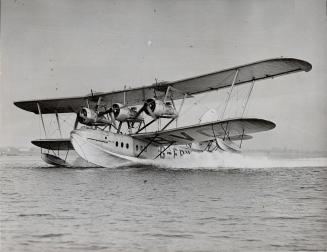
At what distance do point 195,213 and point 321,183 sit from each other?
23.1 ft

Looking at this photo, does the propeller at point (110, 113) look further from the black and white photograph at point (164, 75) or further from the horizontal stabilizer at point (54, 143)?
the horizontal stabilizer at point (54, 143)

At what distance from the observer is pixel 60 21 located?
10.1m

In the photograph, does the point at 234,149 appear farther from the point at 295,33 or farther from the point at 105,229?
the point at 105,229

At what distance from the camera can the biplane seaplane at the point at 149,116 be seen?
50.0ft

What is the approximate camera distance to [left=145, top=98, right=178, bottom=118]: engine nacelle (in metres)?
17.1

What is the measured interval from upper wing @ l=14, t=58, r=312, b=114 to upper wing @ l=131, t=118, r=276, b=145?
1.94 m

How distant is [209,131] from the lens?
17.1m

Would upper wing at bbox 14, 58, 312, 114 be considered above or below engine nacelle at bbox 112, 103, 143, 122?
above

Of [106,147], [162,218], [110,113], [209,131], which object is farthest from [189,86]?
[162,218]

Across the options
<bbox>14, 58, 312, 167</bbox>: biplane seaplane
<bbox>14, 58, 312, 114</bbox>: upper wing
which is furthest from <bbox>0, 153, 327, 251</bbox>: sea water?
<bbox>14, 58, 312, 167</bbox>: biplane seaplane

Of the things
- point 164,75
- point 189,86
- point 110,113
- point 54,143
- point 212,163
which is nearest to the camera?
point 164,75

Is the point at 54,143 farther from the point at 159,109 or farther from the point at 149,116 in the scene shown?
the point at 159,109

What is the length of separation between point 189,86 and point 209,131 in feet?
7.22

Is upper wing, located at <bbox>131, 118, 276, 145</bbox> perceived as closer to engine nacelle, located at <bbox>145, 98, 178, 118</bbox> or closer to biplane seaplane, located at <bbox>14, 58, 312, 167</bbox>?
biplane seaplane, located at <bbox>14, 58, 312, 167</bbox>
